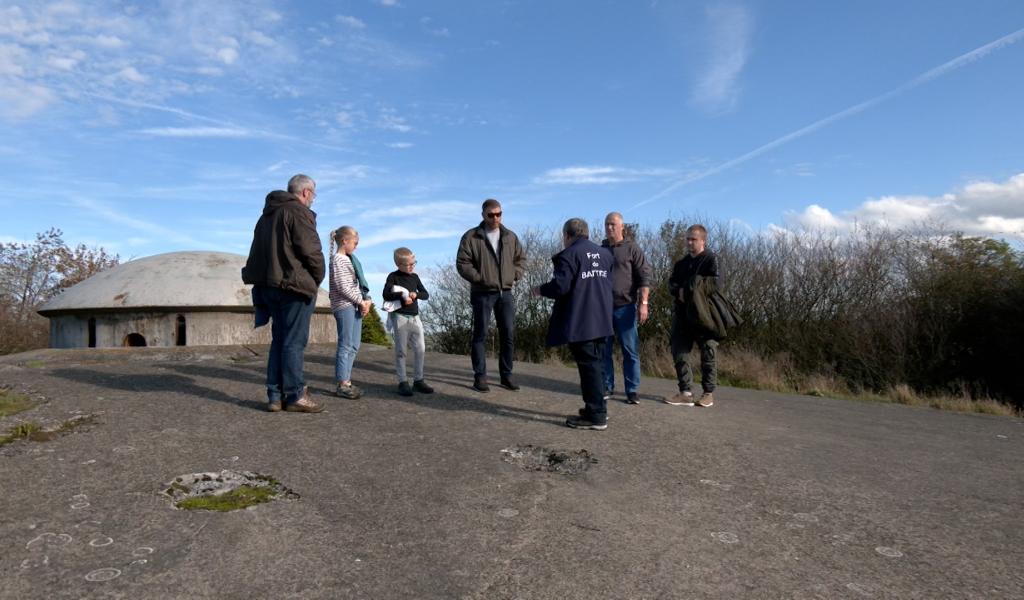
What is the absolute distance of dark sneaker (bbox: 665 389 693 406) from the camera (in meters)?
6.92

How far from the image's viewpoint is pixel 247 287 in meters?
15.1

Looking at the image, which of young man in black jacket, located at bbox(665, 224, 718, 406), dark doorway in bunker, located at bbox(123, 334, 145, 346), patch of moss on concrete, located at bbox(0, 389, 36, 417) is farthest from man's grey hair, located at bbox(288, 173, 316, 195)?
dark doorway in bunker, located at bbox(123, 334, 145, 346)

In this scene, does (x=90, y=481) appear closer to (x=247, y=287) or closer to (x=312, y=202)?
(x=312, y=202)

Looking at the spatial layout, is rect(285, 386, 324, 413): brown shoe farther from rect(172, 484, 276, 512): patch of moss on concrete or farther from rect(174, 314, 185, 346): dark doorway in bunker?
rect(174, 314, 185, 346): dark doorway in bunker

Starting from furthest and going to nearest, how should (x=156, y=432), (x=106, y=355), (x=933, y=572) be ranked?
(x=106, y=355)
(x=156, y=432)
(x=933, y=572)

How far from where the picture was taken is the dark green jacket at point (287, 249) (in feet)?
17.4

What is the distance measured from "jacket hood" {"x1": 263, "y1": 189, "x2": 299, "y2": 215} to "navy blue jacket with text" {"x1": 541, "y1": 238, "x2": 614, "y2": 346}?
233cm

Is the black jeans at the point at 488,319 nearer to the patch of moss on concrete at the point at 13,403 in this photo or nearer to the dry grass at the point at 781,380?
the patch of moss on concrete at the point at 13,403

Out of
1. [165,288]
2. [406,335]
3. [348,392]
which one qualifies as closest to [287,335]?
[348,392]

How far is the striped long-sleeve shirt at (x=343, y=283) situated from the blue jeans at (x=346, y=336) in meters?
0.08

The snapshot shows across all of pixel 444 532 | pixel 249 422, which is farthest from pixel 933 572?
pixel 249 422

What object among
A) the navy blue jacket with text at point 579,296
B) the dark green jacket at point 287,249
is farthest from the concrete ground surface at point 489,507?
the dark green jacket at point 287,249


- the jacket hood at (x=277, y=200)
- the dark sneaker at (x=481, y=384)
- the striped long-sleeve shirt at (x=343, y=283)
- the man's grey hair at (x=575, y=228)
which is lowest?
the dark sneaker at (x=481, y=384)

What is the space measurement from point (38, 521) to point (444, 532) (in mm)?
1979
